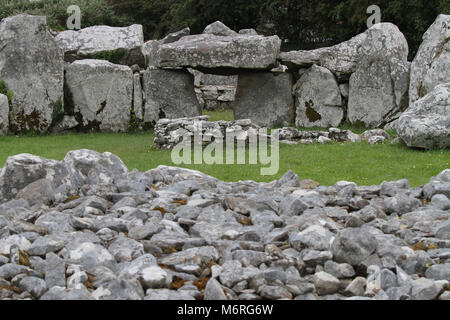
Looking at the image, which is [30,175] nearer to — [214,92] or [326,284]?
[326,284]

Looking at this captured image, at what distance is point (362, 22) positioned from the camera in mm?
24578

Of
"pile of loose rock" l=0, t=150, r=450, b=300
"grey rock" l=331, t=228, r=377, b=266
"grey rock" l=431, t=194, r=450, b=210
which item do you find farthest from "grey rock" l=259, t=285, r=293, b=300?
"grey rock" l=431, t=194, r=450, b=210

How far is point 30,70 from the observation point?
637 inches

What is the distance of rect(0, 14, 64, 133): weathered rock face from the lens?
16.1 metres

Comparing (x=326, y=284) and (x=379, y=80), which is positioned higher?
(x=379, y=80)

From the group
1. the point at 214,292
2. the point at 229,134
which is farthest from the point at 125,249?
the point at 229,134

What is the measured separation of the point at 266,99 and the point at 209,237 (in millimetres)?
12359

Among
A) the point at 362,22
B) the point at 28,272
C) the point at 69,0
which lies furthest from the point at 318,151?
the point at 69,0

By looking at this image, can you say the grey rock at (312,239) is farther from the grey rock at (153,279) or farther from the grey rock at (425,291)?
the grey rock at (153,279)

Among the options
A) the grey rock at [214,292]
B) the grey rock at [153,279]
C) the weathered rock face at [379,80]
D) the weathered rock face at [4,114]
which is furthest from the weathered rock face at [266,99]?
the grey rock at [214,292]

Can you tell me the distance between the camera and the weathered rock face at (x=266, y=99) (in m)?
17.5

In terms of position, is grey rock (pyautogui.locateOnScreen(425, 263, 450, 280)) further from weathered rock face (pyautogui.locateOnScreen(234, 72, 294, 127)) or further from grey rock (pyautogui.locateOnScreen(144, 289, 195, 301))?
weathered rock face (pyautogui.locateOnScreen(234, 72, 294, 127))
